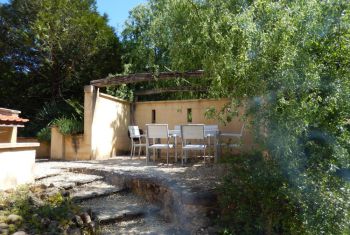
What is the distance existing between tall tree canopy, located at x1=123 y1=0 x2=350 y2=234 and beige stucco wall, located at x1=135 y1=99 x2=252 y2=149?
4.82m

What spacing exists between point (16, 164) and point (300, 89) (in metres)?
4.82

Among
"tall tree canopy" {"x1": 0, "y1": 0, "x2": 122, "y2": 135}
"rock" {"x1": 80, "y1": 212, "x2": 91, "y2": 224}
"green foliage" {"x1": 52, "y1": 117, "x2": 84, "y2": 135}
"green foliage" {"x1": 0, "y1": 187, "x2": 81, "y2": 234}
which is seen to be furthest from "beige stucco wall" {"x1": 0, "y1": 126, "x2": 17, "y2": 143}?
"tall tree canopy" {"x1": 0, "y1": 0, "x2": 122, "y2": 135}

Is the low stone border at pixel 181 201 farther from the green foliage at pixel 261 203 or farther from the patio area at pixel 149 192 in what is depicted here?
the green foliage at pixel 261 203

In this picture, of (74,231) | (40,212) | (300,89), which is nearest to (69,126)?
(40,212)

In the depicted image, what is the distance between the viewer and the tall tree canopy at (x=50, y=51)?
11586mm

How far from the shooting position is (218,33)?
17.1 feet

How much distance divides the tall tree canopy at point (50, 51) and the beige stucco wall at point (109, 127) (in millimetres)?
2384

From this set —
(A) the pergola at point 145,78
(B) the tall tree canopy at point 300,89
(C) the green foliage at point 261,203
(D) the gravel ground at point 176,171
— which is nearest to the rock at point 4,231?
(D) the gravel ground at point 176,171

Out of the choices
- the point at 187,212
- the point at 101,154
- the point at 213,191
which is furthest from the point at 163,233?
the point at 101,154

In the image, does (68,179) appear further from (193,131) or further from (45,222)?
(193,131)

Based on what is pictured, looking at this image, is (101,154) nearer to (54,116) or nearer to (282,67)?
(54,116)

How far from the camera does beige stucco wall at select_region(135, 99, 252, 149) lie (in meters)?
10.0

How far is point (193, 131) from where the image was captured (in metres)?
7.95

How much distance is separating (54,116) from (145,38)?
15.4 feet
